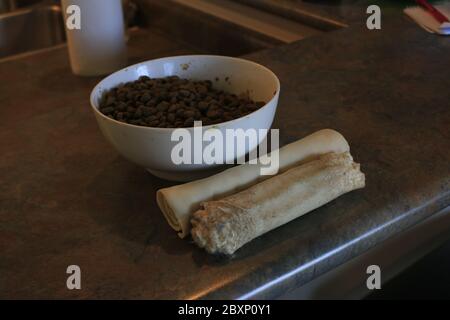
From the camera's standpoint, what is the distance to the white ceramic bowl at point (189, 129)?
0.59 m

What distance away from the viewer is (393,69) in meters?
0.97

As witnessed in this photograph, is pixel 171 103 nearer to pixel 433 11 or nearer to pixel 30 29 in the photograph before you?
pixel 433 11

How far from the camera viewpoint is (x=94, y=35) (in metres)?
1.08

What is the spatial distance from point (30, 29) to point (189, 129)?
1348 millimetres

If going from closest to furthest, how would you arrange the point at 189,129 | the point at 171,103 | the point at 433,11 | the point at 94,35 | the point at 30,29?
the point at 189,129 → the point at 171,103 → the point at 94,35 → the point at 433,11 → the point at 30,29

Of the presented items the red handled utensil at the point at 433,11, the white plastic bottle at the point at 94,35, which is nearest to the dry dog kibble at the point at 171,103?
the white plastic bottle at the point at 94,35

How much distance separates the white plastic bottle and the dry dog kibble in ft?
1.30

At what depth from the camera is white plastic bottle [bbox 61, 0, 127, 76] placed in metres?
1.05

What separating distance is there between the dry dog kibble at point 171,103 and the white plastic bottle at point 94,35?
40 centimetres

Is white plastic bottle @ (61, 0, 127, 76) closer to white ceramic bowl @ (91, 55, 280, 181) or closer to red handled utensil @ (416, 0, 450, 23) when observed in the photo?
white ceramic bowl @ (91, 55, 280, 181)

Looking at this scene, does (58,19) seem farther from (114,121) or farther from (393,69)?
(114,121)

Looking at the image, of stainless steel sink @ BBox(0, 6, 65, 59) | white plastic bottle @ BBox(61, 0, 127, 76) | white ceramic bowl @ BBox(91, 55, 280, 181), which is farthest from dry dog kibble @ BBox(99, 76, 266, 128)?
stainless steel sink @ BBox(0, 6, 65, 59)

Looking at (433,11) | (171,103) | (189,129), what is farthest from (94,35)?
(433,11)
